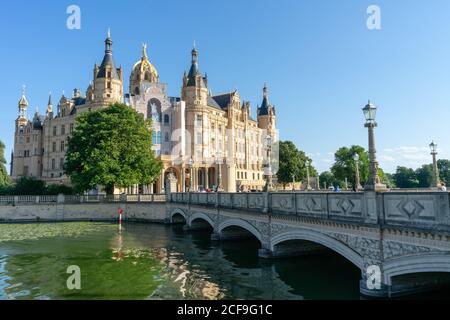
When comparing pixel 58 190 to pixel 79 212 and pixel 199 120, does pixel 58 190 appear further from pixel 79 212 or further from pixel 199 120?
pixel 199 120

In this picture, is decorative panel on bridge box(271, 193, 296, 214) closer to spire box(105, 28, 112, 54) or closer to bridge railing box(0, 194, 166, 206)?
bridge railing box(0, 194, 166, 206)

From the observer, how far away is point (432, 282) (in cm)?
1174

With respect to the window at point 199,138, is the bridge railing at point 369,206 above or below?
below

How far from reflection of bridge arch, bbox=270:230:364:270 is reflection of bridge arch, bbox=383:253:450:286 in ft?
3.68

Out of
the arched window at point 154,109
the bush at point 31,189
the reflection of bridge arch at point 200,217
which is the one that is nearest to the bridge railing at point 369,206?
the reflection of bridge arch at point 200,217

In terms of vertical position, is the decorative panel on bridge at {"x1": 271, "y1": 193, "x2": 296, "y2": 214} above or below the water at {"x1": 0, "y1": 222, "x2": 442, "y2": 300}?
above

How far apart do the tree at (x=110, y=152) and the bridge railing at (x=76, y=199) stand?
185cm

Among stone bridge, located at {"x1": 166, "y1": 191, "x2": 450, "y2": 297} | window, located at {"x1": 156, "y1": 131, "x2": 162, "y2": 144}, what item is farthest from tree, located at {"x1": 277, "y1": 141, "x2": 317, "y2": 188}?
stone bridge, located at {"x1": 166, "y1": 191, "x2": 450, "y2": 297}

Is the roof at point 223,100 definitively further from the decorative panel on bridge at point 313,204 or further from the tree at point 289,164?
the decorative panel on bridge at point 313,204

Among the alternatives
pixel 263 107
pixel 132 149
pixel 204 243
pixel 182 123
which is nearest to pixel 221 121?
pixel 182 123

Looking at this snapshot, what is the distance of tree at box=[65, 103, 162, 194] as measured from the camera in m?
43.7

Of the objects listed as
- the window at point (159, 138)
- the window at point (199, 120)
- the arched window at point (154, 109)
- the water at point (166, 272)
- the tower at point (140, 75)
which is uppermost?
the tower at point (140, 75)

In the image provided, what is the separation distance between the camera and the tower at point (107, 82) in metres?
68.5
